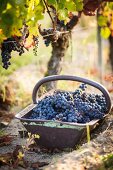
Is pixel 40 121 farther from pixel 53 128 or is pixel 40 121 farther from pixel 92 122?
pixel 92 122

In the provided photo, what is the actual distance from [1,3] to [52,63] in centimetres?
281

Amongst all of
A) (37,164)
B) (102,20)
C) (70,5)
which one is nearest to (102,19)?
(102,20)

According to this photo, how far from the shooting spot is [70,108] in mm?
4590

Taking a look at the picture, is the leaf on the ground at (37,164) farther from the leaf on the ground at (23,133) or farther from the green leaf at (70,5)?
the green leaf at (70,5)

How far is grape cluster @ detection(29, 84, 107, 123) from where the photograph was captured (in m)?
4.51

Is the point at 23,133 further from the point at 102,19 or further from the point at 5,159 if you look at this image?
the point at 102,19

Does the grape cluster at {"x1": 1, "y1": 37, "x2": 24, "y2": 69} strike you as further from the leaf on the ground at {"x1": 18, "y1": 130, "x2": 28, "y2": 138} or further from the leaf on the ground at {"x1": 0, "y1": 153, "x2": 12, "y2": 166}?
the leaf on the ground at {"x1": 0, "y1": 153, "x2": 12, "y2": 166}

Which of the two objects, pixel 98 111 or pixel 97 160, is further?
pixel 98 111

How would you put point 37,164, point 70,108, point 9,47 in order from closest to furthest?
point 37,164
point 70,108
point 9,47

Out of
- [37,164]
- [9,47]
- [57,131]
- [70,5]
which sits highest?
[70,5]

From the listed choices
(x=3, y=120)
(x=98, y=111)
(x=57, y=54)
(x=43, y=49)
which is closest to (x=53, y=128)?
(x=98, y=111)

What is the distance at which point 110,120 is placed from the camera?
4.82 meters

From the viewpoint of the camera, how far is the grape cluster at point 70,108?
4.51 m

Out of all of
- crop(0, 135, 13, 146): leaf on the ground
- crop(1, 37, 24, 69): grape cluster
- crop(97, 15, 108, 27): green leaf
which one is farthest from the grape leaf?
crop(0, 135, 13, 146): leaf on the ground
